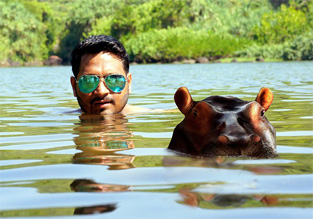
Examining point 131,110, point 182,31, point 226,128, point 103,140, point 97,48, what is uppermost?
point 97,48

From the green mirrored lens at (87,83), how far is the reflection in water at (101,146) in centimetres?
33

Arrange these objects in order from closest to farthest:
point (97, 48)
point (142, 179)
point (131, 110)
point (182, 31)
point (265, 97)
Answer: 1. point (142, 179)
2. point (265, 97)
3. point (97, 48)
4. point (131, 110)
5. point (182, 31)

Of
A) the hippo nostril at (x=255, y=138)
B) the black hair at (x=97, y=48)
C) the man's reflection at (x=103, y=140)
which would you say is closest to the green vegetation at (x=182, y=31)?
the black hair at (x=97, y=48)

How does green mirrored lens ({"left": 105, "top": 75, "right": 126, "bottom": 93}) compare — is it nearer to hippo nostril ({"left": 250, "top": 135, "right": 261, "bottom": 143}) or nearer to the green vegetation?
hippo nostril ({"left": 250, "top": 135, "right": 261, "bottom": 143})

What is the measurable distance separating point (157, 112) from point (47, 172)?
13.2ft

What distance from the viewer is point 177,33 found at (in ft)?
A: 187

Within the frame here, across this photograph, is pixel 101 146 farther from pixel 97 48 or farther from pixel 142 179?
pixel 97 48

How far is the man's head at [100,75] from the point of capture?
600 cm

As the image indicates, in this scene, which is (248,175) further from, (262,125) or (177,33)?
(177,33)

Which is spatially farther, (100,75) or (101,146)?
(100,75)

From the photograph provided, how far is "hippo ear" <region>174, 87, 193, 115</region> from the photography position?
3412 millimetres

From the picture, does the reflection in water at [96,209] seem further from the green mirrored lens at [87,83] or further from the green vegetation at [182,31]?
the green vegetation at [182,31]

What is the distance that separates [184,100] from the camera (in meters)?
3.44

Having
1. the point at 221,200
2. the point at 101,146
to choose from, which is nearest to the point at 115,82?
the point at 101,146
